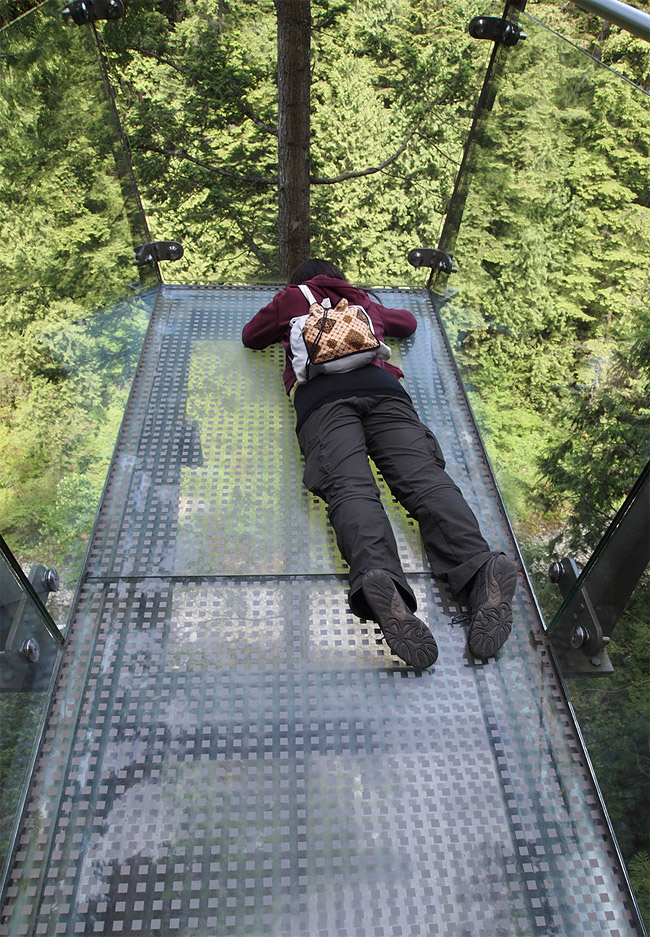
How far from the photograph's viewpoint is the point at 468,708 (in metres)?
1.98

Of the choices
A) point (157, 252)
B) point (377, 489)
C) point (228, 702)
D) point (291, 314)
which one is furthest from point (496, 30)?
point (228, 702)

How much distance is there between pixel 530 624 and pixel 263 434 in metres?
1.34

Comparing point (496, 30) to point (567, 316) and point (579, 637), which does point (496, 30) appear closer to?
point (567, 316)

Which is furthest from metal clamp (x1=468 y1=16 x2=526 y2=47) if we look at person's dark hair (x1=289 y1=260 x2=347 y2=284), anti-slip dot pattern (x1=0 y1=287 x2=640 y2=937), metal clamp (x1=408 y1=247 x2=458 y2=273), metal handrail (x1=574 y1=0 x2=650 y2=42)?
anti-slip dot pattern (x1=0 y1=287 x2=640 y2=937)

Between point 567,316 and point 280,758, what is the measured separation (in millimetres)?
2164

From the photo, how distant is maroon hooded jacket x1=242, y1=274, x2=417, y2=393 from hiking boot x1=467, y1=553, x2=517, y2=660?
1.11m

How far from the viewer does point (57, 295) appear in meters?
2.56

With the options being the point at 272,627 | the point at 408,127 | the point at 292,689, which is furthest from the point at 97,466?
the point at 408,127

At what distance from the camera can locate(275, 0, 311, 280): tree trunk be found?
4.95m

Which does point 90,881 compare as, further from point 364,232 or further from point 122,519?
point 364,232

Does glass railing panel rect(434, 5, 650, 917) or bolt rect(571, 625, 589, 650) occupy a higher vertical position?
glass railing panel rect(434, 5, 650, 917)

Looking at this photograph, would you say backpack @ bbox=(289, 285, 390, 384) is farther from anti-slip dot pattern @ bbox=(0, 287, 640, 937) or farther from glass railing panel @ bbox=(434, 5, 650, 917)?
glass railing panel @ bbox=(434, 5, 650, 917)

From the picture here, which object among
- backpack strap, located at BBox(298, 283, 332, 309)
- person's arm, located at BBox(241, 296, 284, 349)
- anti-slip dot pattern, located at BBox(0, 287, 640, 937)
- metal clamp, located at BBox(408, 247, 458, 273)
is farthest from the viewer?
metal clamp, located at BBox(408, 247, 458, 273)

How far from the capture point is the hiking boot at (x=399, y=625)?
1999 millimetres
